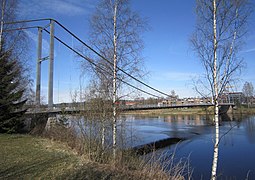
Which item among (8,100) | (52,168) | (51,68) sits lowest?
(52,168)

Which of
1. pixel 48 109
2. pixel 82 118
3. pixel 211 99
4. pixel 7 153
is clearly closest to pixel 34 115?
pixel 48 109

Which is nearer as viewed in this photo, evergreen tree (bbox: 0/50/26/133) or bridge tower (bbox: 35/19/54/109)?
evergreen tree (bbox: 0/50/26/133)

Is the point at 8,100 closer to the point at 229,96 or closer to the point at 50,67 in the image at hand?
the point at 50,67

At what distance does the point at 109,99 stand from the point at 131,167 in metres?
2.77

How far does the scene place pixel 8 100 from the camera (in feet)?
35.4

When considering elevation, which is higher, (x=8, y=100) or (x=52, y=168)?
(x=8, y=100)

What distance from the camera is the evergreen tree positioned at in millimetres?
10906

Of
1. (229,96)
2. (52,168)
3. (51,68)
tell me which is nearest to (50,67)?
(51,68)

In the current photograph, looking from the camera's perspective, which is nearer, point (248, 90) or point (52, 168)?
point (52, 168)

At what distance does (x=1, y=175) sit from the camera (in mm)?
4402

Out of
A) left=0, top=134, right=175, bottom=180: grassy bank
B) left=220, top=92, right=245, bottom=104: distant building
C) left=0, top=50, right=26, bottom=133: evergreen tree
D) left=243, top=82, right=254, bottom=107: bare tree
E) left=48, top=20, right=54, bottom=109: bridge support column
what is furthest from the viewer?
left=243, top=82, right=254, bottom=107: bare tree

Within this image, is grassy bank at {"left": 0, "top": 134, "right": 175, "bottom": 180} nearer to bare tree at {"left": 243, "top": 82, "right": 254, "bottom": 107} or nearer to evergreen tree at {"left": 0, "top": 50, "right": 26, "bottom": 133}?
evergreen tree at {"left": 0, "top": 50, "right": 26, "bottom": 133}

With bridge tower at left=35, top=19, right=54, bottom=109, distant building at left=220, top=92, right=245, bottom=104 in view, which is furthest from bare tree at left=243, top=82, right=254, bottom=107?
bridge tower at left=35, top=19, right=54, bottom=109

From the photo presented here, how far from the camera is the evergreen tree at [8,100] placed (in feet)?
35.8
